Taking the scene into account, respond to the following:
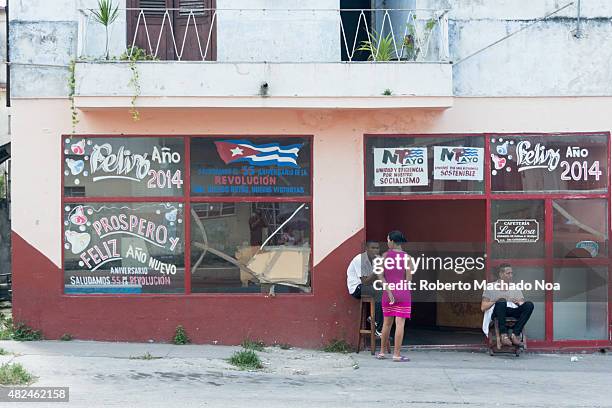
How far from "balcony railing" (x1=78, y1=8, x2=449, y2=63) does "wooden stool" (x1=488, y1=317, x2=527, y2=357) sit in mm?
3729

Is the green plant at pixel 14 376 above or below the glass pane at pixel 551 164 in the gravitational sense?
below

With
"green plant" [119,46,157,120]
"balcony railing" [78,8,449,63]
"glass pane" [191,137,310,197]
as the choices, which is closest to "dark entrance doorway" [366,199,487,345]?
"glass pane" [191,137,310,197]

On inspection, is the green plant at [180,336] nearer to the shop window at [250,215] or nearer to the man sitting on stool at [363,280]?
the shop window at [250,215]

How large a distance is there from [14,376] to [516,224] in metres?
6.97

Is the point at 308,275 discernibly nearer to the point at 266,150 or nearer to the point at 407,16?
the point at 266,150

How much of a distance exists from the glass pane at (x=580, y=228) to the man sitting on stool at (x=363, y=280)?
8.68 feet

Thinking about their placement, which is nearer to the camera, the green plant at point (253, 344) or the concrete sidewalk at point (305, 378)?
the concrete sidewalk at point (305, 378)

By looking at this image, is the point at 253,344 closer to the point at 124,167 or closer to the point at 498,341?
the point at 124,167

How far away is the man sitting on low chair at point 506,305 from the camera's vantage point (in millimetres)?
11570

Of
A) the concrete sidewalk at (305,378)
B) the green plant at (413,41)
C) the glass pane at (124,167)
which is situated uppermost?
the green plant at (413,41)

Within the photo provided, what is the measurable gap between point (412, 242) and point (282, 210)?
12.2 ft

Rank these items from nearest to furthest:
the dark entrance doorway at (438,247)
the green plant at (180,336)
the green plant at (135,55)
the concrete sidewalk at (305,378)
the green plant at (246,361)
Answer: the concrete sidewalk at (305,378), the green plant at (246,361), the green plant at (135,55), the green plant at (180,336), the dark entrance doorway at (438,247)

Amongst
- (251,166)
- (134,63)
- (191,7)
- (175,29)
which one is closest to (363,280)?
(251,166)

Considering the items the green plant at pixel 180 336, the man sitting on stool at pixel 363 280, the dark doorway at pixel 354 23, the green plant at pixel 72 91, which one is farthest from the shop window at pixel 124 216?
the dark doorway at pixel 354 23
